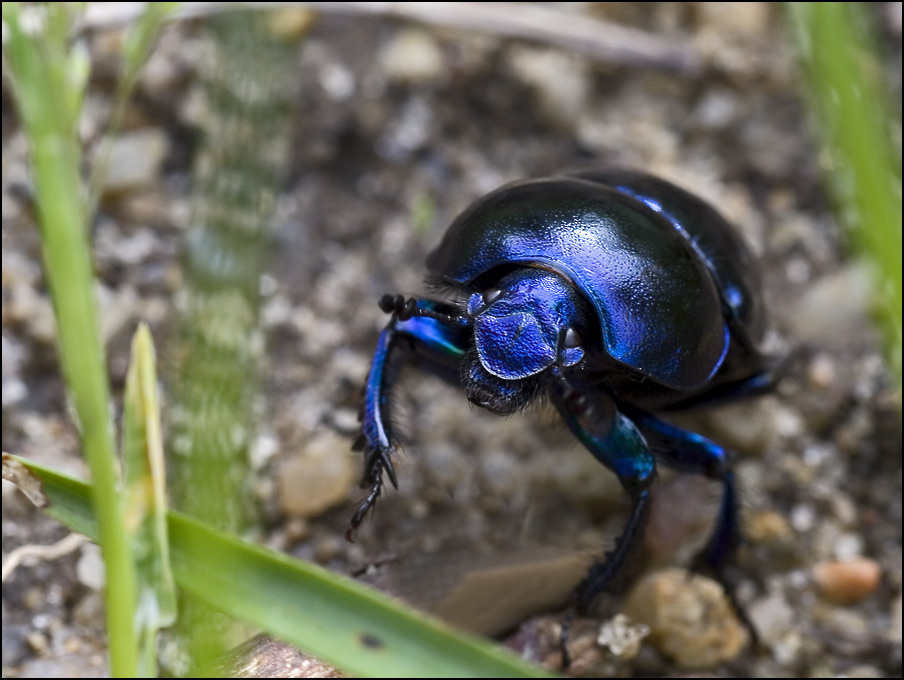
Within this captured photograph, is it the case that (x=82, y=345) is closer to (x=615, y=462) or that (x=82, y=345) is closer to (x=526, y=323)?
(x=526, y=323)

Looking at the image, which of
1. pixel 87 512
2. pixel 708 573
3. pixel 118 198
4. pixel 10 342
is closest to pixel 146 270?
pixel 118 198

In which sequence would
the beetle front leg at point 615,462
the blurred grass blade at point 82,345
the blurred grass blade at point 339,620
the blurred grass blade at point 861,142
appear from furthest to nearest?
the beetle front leg at point 615,462
the blurred grass blade at point 861,142
the blurred grass blade at point 339,620
the blurred grass blade at point 82,345

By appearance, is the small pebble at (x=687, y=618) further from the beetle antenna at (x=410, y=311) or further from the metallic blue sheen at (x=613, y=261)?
the beetle antenna at (x=410, y=311)

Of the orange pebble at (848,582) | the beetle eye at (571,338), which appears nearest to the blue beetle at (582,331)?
the beetle eye at (571,338)

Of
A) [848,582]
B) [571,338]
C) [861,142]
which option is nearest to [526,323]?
[571,338]

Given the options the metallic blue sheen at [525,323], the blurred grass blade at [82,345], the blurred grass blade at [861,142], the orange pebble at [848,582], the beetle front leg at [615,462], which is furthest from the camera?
the orange pebble at [848,582]

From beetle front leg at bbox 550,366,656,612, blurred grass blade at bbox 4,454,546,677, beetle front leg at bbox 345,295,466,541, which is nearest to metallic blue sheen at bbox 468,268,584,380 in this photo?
beetle front leg at bbox 345,295,466,541

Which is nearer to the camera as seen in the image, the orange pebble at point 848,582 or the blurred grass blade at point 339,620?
the blurred grass blade at point 339,620
